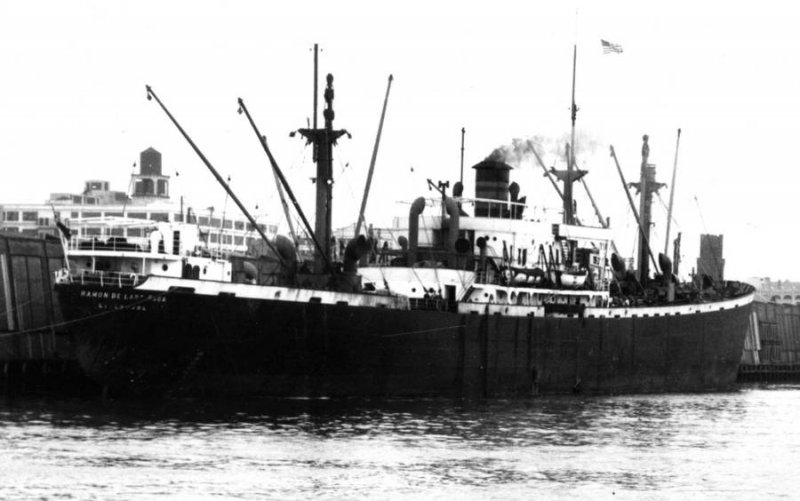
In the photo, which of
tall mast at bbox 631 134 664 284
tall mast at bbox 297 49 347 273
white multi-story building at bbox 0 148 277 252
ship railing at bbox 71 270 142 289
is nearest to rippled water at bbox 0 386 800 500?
ship railing at bbox 71 270 142 289

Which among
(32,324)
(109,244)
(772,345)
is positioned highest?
(109,244)

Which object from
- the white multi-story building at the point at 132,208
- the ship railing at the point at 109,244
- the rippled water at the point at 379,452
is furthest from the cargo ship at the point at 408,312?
the white multi-story building at the point at 132,208

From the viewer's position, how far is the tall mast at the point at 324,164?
2317 inches

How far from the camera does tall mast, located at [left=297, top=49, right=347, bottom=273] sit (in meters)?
58.8

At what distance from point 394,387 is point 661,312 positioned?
19.1 m

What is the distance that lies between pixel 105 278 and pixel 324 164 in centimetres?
1153

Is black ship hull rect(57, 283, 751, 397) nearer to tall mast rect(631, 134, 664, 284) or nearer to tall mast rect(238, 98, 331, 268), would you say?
tall mast rect(238, 98, 331, 268)

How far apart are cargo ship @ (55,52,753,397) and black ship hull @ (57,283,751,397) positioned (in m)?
0.05

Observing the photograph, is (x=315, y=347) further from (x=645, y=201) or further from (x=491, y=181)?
(x=645, y=201)

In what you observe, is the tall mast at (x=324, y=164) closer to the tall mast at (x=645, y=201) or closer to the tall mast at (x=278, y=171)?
the tall mast at (x=278, y=171)

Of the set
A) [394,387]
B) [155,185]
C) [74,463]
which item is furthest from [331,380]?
[155,185]

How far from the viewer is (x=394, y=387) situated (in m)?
56.2

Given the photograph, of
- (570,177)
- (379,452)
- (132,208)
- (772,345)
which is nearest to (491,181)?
(570,177)

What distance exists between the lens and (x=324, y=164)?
2339 inches
